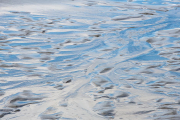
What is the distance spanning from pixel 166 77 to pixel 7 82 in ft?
3.14

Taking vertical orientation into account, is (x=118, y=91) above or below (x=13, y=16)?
below

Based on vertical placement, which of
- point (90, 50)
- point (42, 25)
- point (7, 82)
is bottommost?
point (7, 82)

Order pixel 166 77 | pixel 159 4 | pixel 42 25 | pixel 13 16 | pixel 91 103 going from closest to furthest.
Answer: pixel 91 103, pixel 166 77, pixel 42 25, pixel 13 16, pixel 159 4

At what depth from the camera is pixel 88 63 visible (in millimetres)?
1800

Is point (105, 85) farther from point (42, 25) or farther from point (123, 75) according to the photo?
point (42, 25)

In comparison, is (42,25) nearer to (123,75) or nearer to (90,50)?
(90,50)

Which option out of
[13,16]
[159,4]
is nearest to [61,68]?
[13,16]

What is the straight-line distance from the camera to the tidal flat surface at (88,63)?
127 cm

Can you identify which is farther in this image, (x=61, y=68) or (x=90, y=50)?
(x=90, y=50)

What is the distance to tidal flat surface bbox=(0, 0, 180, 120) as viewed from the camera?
1.27 meters

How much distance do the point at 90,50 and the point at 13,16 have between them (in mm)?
1202

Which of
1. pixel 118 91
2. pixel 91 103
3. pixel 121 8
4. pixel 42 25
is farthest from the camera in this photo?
pixel 121 8

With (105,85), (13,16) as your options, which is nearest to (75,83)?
(105,85)

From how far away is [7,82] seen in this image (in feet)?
4.97
